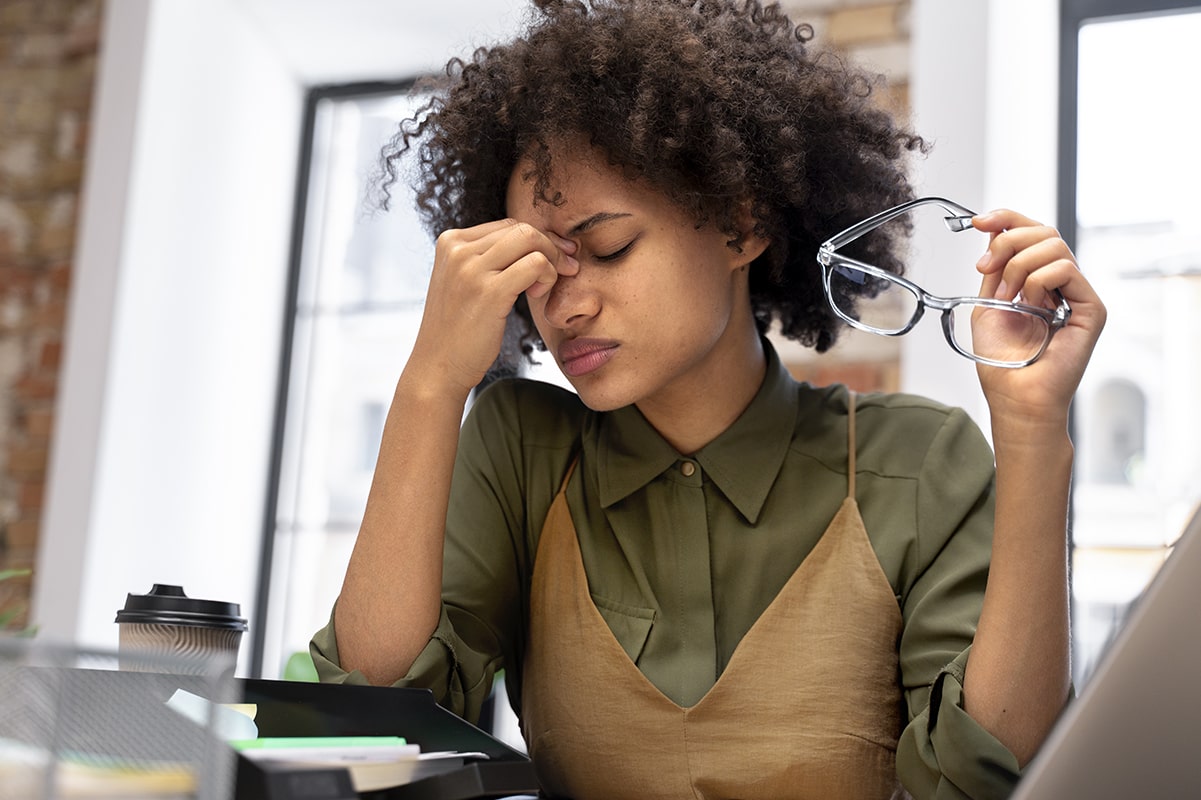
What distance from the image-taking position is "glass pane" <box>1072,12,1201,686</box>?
2113 mm

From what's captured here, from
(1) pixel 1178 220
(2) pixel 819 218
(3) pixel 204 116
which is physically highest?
(3) pixel 204 116

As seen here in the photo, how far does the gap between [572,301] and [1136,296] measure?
60.6 inches

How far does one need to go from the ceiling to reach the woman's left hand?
5.82ft

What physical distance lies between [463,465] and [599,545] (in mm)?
152

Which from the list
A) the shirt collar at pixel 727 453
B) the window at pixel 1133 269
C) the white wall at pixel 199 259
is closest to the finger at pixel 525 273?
the shirt collar at pixel 727 453

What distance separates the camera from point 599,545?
1.11 metres

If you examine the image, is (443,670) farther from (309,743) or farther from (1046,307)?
(1046,307)

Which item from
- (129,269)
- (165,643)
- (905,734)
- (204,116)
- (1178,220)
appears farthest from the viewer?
(204,116)

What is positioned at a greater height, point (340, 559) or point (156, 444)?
point (156, 444)

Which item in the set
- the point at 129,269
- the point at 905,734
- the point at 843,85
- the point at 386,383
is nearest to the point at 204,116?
the point at 129,269

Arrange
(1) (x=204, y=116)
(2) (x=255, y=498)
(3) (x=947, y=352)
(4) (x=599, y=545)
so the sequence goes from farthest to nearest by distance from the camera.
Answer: (2) (x=255, y=498), (1) (x=204, y=116), (3) (x=947, y=352), (4) (x=599, y=545)

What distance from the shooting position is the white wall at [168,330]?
7.75 feet

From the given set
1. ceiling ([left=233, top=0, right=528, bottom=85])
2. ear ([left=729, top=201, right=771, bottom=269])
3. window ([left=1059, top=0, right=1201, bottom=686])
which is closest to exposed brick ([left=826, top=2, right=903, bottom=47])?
window ([left=1059, top=0, right=1201, bottom=686])

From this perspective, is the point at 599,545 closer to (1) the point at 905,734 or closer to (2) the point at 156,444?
(1) the point at 905,734
